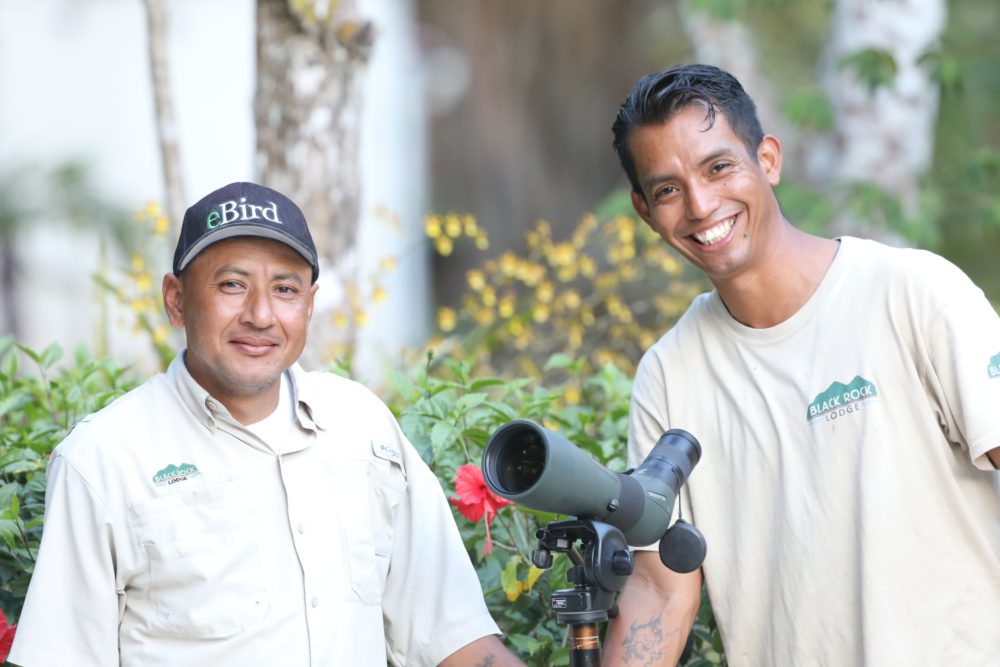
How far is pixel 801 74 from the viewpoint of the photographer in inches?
504

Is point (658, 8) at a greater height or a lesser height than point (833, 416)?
greater

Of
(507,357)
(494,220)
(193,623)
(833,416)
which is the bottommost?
(193,623)

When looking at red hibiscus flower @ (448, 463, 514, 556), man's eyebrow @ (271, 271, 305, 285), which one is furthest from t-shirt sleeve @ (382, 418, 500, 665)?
man's eyebrow @ (271, 271, 305, 285)

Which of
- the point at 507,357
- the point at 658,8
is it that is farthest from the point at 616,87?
the point at 507,357

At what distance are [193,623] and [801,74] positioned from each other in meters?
11.3

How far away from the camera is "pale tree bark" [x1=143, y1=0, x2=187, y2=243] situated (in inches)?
200

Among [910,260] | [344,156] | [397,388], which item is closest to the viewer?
[910,260]

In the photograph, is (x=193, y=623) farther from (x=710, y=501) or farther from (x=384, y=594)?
(x=710, y=501)

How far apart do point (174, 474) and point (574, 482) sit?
797 mm

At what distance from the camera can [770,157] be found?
10.0 feet

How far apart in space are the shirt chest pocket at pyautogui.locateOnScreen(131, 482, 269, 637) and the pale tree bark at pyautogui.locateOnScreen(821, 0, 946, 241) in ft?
16.7

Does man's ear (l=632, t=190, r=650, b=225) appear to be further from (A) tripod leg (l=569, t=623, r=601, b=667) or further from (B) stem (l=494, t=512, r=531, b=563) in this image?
(A) tripod leg (l=569, t=623, r=601, b=667)

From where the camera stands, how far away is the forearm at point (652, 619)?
112 inches

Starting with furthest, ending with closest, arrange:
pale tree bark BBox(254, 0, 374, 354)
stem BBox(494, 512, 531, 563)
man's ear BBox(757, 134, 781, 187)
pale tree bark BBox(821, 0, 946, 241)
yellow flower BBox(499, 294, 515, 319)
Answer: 1. pale tree bark BBox(821, 0, 946, 241)
2. yellow flower BBox(499, 294, 515, 319)
3. pale tree bark BBox(254, 0, 374, 354)
4. stem BBox(494, 512, 531, 563)
5. man's ear BBox(757, 134, 781, 187)
